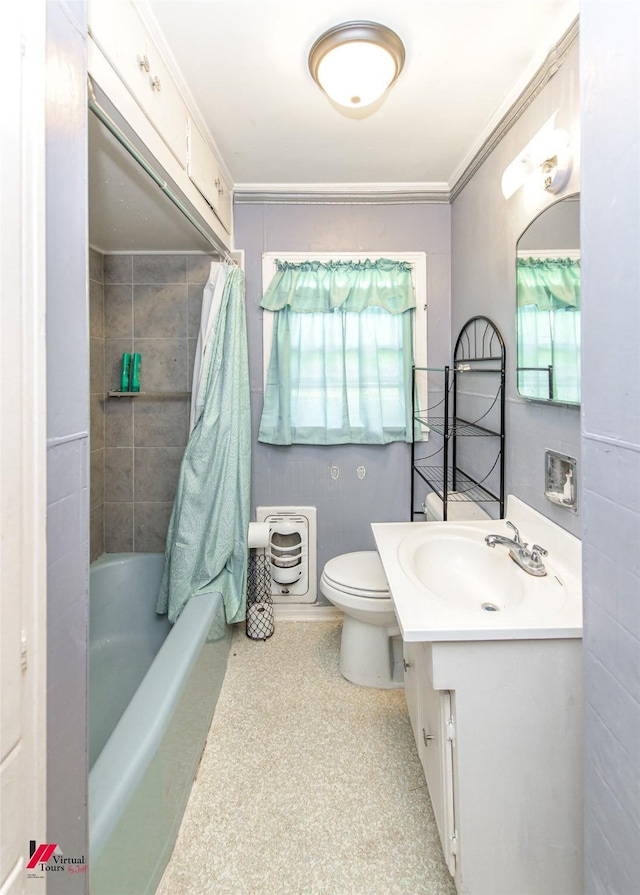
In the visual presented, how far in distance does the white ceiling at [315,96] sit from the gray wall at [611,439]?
90 cm

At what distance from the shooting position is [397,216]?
8.40 ft

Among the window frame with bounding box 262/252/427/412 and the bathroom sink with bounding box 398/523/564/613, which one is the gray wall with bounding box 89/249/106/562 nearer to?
the window frame with bounding box 262/252/427/412

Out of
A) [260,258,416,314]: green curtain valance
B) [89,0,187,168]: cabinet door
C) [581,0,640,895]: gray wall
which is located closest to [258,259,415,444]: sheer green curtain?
[260,258,416,314]: green curtain valance

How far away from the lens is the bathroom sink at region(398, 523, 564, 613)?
4.55 ft

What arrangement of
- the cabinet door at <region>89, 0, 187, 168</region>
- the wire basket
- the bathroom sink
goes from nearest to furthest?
the cabinet door at <region>89, 0, 187, 168</region>, the bathroom sink, the wire basket

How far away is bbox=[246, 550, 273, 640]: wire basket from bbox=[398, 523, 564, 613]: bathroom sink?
3.63 feet

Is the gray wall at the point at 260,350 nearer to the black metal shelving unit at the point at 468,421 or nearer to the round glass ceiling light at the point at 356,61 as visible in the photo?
the black metal shelving unit at the point at 468,421

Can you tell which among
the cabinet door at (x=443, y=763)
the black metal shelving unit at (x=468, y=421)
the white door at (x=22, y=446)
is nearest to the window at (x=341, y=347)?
the black metal shelving unit at (x=468, y=421)

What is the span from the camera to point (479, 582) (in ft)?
5.17

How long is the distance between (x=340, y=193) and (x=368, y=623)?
87.4 inches

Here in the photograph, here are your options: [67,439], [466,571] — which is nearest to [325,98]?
[67,439]

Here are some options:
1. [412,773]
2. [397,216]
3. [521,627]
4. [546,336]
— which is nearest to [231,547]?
[412,773]

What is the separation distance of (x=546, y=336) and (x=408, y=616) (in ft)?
3.33

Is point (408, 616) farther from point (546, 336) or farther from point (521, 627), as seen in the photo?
point (546, 336)
